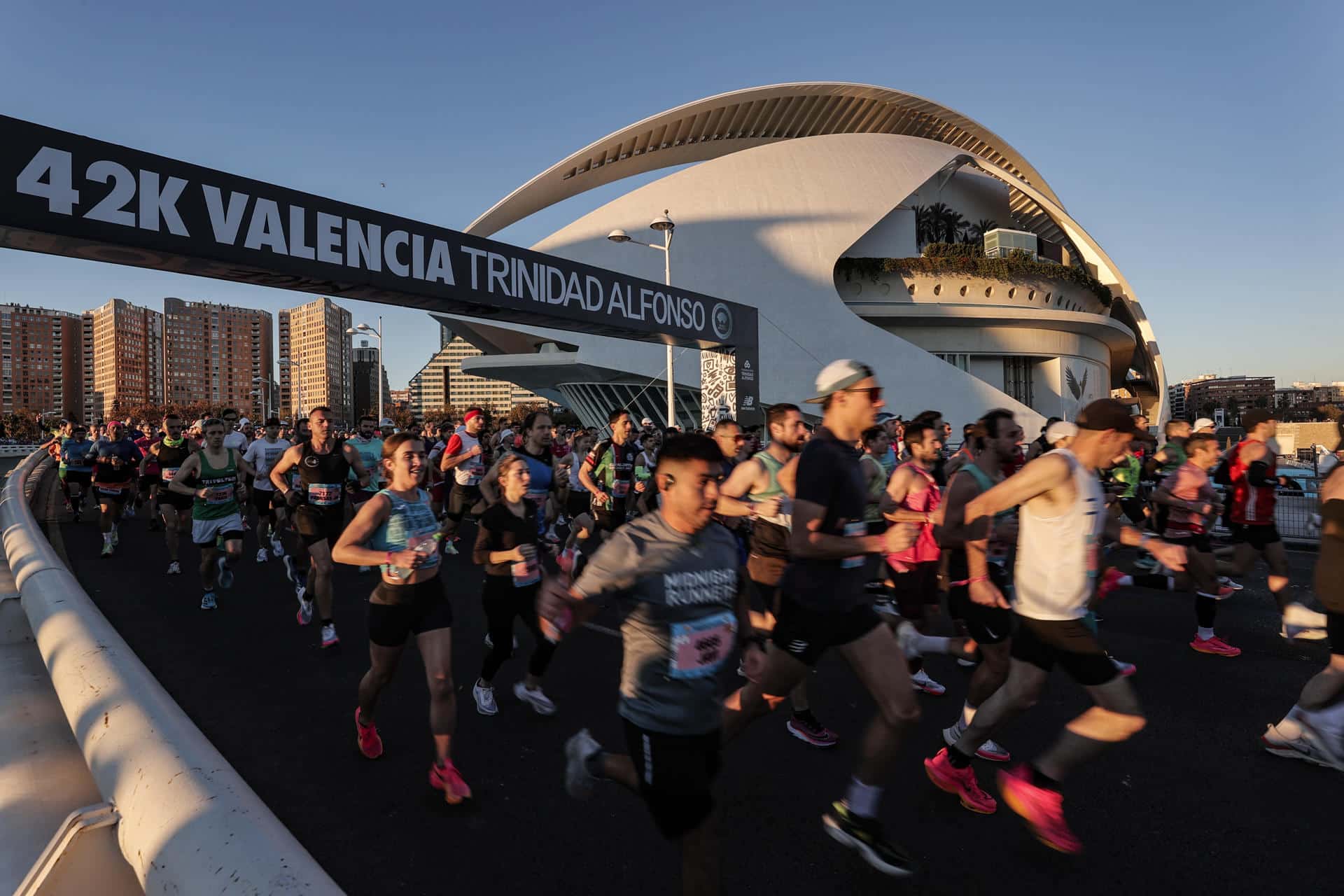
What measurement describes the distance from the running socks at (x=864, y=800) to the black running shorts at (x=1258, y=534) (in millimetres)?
4911

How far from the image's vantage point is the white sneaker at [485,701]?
4.36 meters

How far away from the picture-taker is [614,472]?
28.2 feet

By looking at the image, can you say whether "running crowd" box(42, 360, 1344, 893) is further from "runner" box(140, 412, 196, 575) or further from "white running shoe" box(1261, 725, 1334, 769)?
"runner" box(140, 412, 196, 575)

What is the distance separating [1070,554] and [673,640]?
70.4 inches

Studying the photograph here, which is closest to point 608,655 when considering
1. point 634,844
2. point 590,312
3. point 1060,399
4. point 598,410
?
point 634,844

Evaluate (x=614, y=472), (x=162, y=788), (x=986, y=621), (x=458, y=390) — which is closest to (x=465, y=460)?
(x=614, y=472)

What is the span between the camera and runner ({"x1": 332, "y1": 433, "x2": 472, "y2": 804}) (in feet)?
11.0

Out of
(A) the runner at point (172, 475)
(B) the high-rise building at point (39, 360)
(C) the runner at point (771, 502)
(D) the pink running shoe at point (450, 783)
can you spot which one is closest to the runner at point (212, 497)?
(A) the runner at point (172, 475)

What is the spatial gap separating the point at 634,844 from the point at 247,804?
148 centimetres

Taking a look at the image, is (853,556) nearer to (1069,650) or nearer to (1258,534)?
(1069,650)

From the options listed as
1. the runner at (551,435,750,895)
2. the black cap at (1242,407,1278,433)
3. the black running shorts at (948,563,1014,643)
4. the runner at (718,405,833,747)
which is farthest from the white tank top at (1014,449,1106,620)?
the black cap at (1242,407,1278,433)

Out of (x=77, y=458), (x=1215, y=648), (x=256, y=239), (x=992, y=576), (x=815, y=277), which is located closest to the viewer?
(x=992, y=576)

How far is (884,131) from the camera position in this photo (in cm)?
4803

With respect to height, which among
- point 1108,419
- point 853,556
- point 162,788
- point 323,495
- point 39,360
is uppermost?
point 39,360
